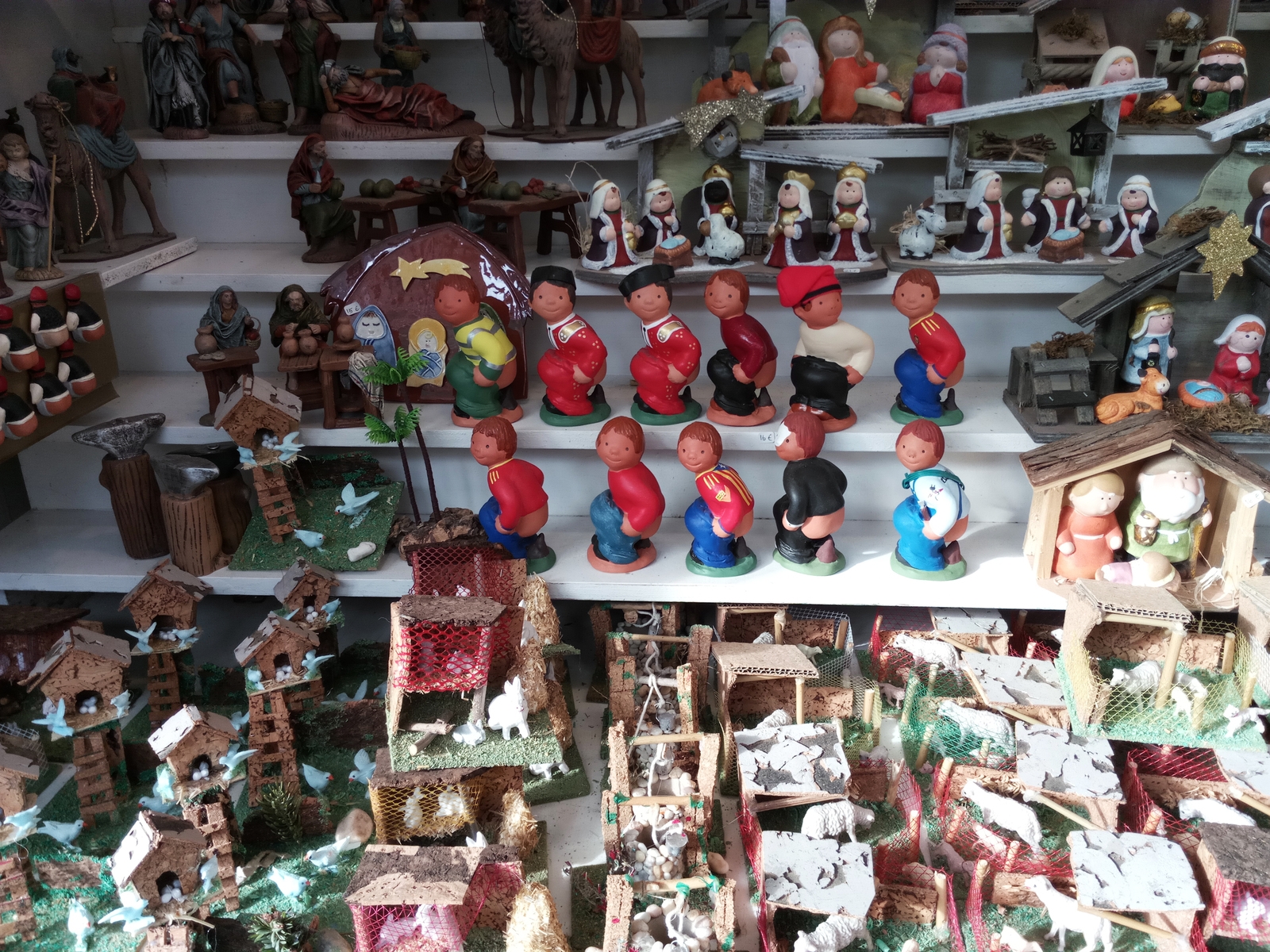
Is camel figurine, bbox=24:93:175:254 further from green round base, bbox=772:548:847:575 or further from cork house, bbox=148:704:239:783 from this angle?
green round base, bbox=772:548:847:575

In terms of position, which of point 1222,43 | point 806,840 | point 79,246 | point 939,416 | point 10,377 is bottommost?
point 806,840

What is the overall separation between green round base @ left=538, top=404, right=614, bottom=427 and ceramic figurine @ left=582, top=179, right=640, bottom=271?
0.37m

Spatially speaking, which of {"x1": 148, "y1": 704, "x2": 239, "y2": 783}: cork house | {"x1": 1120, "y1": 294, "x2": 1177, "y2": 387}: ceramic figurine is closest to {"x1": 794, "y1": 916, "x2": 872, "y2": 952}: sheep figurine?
{"x1": 148, "y1": 704, "x2": 239, "y2": 783}: cork house

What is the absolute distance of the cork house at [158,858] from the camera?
2.06 meters

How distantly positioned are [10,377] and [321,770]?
1.16 m

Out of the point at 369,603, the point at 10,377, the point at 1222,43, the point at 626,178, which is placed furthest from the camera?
the point at 369,603

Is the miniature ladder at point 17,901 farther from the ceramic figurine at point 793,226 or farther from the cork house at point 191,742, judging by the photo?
the ceramic figurine at point 793,226

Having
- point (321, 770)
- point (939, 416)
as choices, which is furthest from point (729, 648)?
point (321, 770)

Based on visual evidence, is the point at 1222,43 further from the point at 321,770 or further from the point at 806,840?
the point at 321,770

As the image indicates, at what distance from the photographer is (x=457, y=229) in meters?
2.81

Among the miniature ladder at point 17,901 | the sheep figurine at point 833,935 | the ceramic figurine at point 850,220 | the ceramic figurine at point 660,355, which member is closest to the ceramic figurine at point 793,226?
the ceramic figurine at point 850,220

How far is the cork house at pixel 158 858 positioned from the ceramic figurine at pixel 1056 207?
2421mm

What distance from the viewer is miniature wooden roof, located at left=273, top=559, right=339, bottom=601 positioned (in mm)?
2613

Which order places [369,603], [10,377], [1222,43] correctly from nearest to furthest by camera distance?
[10,377]
[1222,43]
[369,603]
